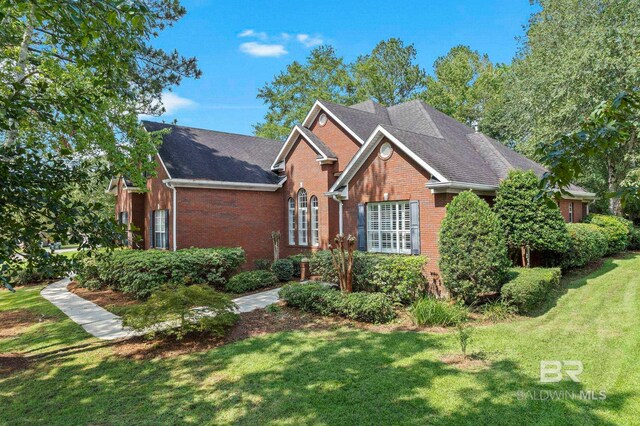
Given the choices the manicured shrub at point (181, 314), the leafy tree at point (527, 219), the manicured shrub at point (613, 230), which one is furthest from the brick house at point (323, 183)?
the manicured shrub at point (181, 314)

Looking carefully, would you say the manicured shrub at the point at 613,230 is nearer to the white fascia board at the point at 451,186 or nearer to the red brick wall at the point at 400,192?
the white fascia board at the point at 451,186

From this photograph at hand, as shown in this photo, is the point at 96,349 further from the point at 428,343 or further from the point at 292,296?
the point at 428,343

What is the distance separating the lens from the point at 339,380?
5.95 m

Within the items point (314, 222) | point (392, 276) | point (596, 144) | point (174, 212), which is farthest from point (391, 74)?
point (596, 144)

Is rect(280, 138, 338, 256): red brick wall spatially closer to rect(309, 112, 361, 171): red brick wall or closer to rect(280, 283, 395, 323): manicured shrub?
rect(309, 112, 361, 171): red brick wall

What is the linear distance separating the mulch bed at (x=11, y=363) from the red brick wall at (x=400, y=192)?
10.3 meters

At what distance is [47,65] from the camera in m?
11.6

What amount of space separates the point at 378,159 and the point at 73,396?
10.9m

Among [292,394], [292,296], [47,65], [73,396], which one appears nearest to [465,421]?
[292,394]

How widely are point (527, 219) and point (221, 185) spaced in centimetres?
1252

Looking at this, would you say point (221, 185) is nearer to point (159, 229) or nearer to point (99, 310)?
point (159, 229)

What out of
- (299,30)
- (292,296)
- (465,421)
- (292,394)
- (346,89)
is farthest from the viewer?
(346,89)

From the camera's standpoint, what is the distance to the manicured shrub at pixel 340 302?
9305 millimetres

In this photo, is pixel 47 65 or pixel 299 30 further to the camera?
pixel 299 30
